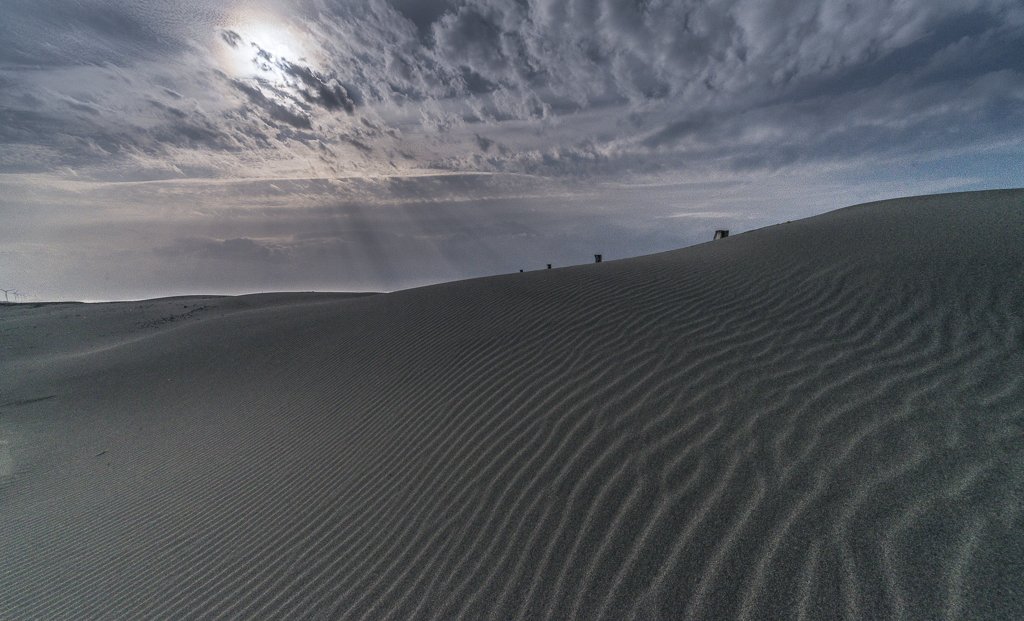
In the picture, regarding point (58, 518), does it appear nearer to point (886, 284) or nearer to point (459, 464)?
point (459, 464)

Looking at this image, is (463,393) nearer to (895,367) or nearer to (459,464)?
(459,464)

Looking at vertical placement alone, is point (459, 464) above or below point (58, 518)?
above

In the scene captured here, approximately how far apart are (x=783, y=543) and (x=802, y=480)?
25.2 inches

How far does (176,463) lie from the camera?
250 inches

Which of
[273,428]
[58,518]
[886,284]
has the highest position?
[886,284]

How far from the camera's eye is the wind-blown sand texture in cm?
265

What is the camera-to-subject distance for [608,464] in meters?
3.67

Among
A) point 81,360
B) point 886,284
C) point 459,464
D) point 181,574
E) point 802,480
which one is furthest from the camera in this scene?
point 81,360

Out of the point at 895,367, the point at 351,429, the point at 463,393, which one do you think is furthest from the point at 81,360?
the point at 895,367

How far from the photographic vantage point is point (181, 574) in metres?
4.04

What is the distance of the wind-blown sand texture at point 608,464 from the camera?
265 cm

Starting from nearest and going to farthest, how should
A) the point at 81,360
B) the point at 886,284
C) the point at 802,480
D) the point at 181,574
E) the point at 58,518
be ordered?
the point at 802,480
the point at 181,574
the point at 58,518
the point at 886,284
the point at 81,360

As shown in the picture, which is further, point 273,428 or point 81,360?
point 81,360

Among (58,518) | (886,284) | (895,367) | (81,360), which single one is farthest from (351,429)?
(81,360)
